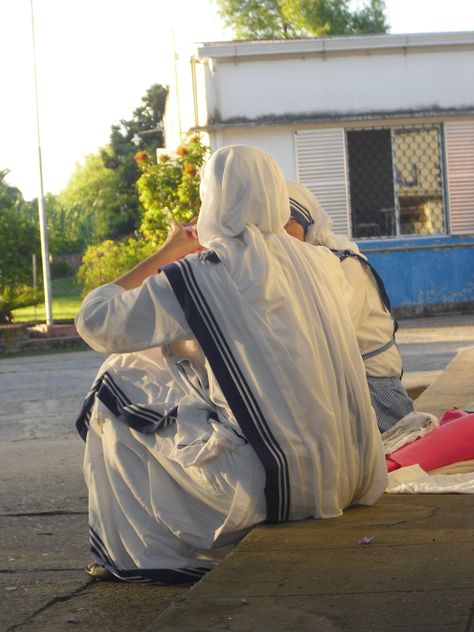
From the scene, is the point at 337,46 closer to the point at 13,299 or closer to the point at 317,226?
the point at 13,299

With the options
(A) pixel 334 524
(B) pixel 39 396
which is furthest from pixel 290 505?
(B) pixel 39 396

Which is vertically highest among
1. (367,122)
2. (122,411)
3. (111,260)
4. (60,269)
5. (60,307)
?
(367,122)

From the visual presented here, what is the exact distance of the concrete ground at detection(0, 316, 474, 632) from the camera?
318cm

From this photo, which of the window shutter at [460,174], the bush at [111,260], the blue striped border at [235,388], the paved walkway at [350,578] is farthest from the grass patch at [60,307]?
the paved walkway at [350,578]

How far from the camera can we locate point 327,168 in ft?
70.3

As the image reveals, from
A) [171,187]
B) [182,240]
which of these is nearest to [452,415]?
[182,240]

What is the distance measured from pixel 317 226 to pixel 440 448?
133 centimetres

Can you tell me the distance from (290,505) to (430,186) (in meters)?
18.0

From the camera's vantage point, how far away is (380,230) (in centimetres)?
2167

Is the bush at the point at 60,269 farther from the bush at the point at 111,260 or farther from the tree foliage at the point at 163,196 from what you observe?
the tree foliage at the point at 163,196

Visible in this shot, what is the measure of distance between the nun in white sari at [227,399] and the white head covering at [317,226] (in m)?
1.45

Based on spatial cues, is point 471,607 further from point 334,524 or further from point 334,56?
point 334,56

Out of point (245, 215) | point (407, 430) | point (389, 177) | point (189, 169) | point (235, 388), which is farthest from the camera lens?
point (189, 169)

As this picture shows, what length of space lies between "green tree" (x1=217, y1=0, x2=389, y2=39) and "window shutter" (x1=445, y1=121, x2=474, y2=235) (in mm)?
35903
